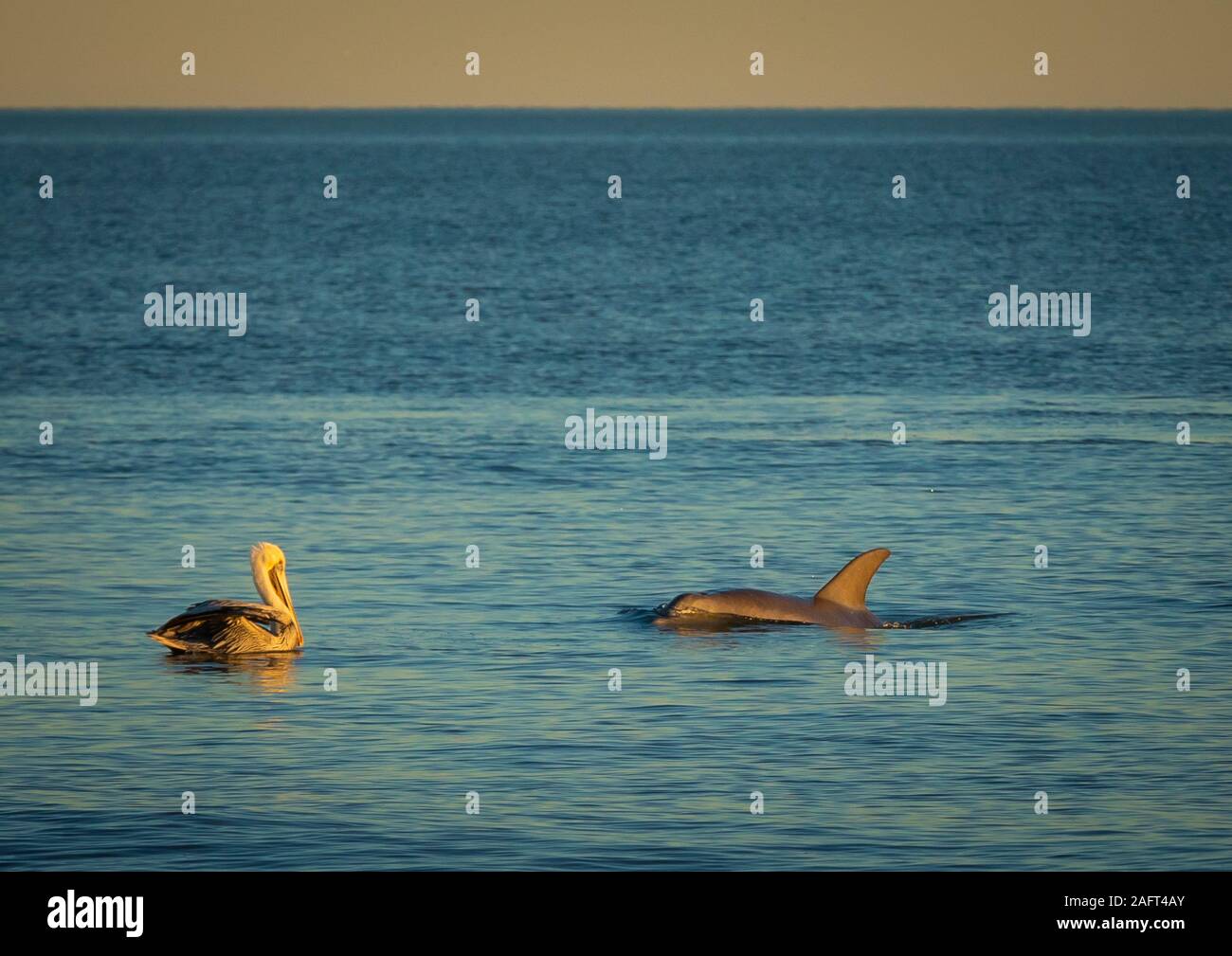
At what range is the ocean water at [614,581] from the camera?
1723cm

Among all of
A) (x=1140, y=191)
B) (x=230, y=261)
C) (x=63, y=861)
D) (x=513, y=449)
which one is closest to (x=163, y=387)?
(x=513, y=449)

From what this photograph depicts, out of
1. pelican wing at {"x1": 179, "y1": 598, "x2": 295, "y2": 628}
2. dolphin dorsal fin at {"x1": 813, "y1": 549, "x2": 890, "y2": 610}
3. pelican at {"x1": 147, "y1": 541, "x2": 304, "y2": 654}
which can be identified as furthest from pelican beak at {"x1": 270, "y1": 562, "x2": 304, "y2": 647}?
dolphin dorsal fin at {"x1": 813, "y1": 549, "x2": 890, "y2": 610}

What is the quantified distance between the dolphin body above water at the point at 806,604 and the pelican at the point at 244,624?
428cm

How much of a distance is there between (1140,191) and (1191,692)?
127m

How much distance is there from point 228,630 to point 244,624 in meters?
0.20

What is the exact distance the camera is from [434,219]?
12169 centimetres

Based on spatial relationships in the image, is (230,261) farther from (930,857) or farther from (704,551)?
(930,857)

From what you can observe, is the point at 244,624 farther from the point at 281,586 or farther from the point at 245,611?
the point at 281,586

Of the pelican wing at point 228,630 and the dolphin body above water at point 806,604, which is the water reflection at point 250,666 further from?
the dolphin body above water at point 806,604

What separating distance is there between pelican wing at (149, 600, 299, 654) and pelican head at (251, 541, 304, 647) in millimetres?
103

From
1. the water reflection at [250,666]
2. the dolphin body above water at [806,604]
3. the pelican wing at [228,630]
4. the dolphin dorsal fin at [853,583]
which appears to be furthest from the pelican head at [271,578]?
the dolphin dorsal fin at [853,583]

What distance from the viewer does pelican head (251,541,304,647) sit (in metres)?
22.5

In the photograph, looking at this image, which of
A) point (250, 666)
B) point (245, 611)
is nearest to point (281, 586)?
point (245, 611)

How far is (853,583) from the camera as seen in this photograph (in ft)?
78.1
